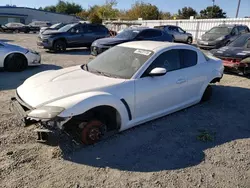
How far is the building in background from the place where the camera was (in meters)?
54.4

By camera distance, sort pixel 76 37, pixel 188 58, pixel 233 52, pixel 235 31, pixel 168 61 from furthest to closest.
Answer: pixel 235 31 → pixel 76 37 → pixel 233 52 → pixel 188 58 → pixel 168 61

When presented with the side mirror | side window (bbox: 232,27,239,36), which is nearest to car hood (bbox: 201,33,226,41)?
side window (bbox: 232,27,239,36)

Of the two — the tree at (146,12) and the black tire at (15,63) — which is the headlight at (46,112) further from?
the tree at (146,12)

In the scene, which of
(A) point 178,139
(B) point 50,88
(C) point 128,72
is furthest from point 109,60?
(A) point 178,139

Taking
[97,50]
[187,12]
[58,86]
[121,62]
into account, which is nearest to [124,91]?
[121,62]

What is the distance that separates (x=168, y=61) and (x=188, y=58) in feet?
2.16

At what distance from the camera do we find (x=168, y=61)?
15.1 ft

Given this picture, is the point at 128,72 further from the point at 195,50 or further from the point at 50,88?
the point at 195,50

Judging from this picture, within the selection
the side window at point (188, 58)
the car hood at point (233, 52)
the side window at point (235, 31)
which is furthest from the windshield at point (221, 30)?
the side window at point (188, 58)

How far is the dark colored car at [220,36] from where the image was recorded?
16.1 meters

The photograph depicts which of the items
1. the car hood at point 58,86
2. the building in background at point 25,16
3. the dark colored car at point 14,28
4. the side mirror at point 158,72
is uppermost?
the side mirror at point 158,72

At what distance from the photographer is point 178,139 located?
402 cm

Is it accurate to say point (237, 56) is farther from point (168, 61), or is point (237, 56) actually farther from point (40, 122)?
point (40, 122)

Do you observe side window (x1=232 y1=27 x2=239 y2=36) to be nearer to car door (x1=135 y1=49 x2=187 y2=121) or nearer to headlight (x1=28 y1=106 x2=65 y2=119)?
car door (x1=135 y1=49 x2=187 y2=121)
